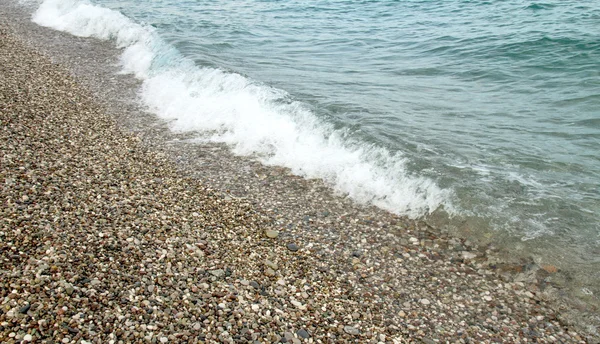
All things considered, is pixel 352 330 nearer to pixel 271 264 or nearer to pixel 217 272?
pixel 271 264

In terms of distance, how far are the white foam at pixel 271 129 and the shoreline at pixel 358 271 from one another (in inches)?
27.1

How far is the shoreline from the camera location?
5.79 metres

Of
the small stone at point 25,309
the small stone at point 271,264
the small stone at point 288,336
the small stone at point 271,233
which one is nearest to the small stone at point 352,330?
the small stone at point 288,336

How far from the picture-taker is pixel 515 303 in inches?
249

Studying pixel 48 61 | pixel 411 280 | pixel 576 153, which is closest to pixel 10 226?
pixel 411 280

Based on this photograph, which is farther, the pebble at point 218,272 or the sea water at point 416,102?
the sea water at point 416,102

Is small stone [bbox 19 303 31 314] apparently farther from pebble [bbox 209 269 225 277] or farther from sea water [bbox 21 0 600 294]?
sea water [bbox 21 0 600 294]

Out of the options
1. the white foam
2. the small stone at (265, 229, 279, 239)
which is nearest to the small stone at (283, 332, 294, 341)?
the small stone at (265, 229, 279, 239)

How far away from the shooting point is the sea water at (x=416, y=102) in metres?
8.51

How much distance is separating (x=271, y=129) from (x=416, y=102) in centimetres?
448

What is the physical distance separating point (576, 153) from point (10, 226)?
10.3m

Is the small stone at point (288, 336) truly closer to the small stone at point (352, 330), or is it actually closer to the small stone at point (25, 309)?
the small stone at point (352, 330)

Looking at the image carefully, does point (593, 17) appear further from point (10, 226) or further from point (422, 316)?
point (10, 226)

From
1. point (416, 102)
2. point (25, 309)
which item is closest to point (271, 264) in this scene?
point (25, 309)
